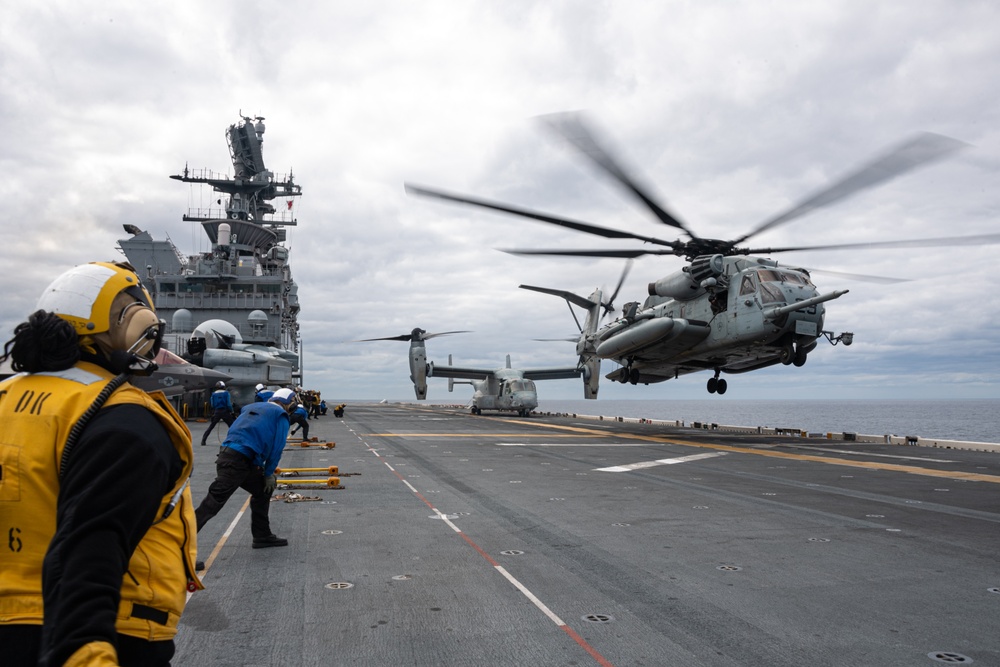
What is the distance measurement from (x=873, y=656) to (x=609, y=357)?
20848 mm

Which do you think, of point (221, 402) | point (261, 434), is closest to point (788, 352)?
point (261, 434)

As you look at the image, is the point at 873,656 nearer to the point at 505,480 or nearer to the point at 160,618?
the point at 160,618

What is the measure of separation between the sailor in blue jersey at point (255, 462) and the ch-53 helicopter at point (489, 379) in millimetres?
35851

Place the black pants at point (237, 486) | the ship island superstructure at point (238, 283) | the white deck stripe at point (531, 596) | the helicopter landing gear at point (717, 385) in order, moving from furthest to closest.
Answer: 1. the ship island superstructure at point (238, 283)
2. the helicopter landing gear at point (717, 385)
3. the black pants at point (237, 486)
4. the white deck stripe at point (531, 596)

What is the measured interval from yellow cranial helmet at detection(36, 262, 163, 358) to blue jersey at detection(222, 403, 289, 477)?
5.35 m

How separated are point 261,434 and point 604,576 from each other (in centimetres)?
410

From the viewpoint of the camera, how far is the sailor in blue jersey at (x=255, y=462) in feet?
23.7

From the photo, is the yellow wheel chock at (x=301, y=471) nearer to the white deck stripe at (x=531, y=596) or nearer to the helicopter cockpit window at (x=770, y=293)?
the white deck stripe at (x=531, y=596)

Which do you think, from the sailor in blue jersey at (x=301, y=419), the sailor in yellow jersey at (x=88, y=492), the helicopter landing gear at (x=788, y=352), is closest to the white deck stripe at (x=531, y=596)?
the sailor in yellow jersey at (x=88, y=492)

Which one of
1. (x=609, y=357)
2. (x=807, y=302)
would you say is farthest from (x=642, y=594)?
(x=609, y=357)

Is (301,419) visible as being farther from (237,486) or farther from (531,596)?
(531,596)

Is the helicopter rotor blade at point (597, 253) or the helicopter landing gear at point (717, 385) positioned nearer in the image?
the helicopter rotor blade at point (597, 253)

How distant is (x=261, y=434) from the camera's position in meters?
7.40

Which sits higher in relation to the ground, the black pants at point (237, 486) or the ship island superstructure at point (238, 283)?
the ship island superstructure at point (238, 283)
